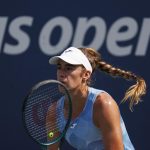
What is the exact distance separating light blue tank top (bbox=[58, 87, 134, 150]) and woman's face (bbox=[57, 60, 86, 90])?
84 millimetres

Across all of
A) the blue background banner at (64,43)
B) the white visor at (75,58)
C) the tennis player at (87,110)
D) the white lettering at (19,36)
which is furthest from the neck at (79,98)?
the white lettering at (19,36)

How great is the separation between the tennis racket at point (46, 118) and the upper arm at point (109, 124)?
151 millimetres

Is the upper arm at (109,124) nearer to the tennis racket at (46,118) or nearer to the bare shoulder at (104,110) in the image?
the bare shoulder at (104,110)

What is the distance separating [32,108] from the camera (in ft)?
10.8

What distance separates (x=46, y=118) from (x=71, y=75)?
0.24 meters

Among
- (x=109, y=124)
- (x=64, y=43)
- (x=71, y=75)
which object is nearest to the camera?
(x=109, y=124)

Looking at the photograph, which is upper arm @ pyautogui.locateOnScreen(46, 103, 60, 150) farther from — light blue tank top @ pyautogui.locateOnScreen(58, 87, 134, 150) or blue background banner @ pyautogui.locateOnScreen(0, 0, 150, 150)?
blue background banner @ pyautogui.locateOnScreen(0, 0, 150, 150)

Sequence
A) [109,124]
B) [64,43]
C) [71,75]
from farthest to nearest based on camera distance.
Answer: [64,43]
[71,75]
[109,124]

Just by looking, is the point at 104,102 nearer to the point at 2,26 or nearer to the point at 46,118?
the point at 46,118

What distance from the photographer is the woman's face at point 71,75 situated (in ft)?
10.6

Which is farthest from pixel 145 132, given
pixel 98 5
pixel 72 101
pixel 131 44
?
pixel 72 101

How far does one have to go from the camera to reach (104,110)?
316 centimetres

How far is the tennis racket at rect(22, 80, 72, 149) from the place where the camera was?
123 inches

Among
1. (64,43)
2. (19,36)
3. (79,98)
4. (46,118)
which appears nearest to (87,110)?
(79,98)
